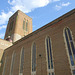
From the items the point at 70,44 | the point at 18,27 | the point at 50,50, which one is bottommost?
the point at 50,50

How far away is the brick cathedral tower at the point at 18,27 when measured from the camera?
89.8 feet

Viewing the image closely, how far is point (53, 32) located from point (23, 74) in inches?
325

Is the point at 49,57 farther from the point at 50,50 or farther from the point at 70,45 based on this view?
the point at 70,45

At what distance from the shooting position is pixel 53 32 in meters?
11.5

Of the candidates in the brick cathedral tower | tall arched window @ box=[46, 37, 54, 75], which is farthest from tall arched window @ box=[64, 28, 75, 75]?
the brick cathedral tower

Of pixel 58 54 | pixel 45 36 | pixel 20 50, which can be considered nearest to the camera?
A: pixel 58 54

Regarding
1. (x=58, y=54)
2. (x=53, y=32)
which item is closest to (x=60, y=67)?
(x=58, y=54)

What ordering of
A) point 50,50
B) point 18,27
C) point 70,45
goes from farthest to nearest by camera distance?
1. point 18,27
2. point 50,50
3. point 70,45

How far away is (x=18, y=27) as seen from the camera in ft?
95.2

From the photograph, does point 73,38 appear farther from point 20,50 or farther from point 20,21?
point 20,21

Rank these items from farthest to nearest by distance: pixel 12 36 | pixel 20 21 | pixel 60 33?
pixel 20 21, pixel 12 36, pixel 60 33

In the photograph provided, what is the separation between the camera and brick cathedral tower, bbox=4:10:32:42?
89.8ft

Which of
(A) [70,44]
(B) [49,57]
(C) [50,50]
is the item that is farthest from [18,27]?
(A) [70,44]

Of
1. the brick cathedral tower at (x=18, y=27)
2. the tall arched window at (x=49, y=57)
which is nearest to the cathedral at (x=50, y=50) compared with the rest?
the tall arched window at (x=49, y=57)
